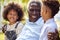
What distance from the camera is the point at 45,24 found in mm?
1257

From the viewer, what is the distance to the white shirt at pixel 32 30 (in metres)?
1.31

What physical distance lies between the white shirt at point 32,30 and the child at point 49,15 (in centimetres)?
6

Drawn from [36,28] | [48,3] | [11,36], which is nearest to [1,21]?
[11,36]

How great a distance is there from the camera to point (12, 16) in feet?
4.74

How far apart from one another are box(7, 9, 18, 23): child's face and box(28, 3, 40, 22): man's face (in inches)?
6.1

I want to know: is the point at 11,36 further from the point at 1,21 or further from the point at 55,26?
the point at 55,26

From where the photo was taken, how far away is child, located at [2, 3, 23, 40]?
1430 mm

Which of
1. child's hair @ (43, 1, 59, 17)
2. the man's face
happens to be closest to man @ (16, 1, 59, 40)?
the man's face

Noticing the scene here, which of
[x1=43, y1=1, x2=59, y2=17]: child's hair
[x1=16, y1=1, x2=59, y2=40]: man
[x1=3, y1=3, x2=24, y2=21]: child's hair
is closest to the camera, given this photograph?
[x1=43, y1=1, x2=59, y2=17]: child's hair

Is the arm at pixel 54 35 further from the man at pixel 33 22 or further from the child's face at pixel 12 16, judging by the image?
the child's face at pixel 12 16

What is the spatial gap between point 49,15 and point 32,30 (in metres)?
0.20

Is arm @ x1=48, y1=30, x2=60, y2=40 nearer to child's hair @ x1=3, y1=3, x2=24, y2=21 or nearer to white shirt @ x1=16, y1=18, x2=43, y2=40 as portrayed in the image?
white shirt @ x1=16, y1=18, x2=43, y2=40

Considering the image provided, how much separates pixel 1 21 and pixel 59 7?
553 millimetres

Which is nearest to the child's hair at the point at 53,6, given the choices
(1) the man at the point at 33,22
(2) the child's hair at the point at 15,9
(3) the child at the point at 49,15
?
(3) the child at the point at 49,15
